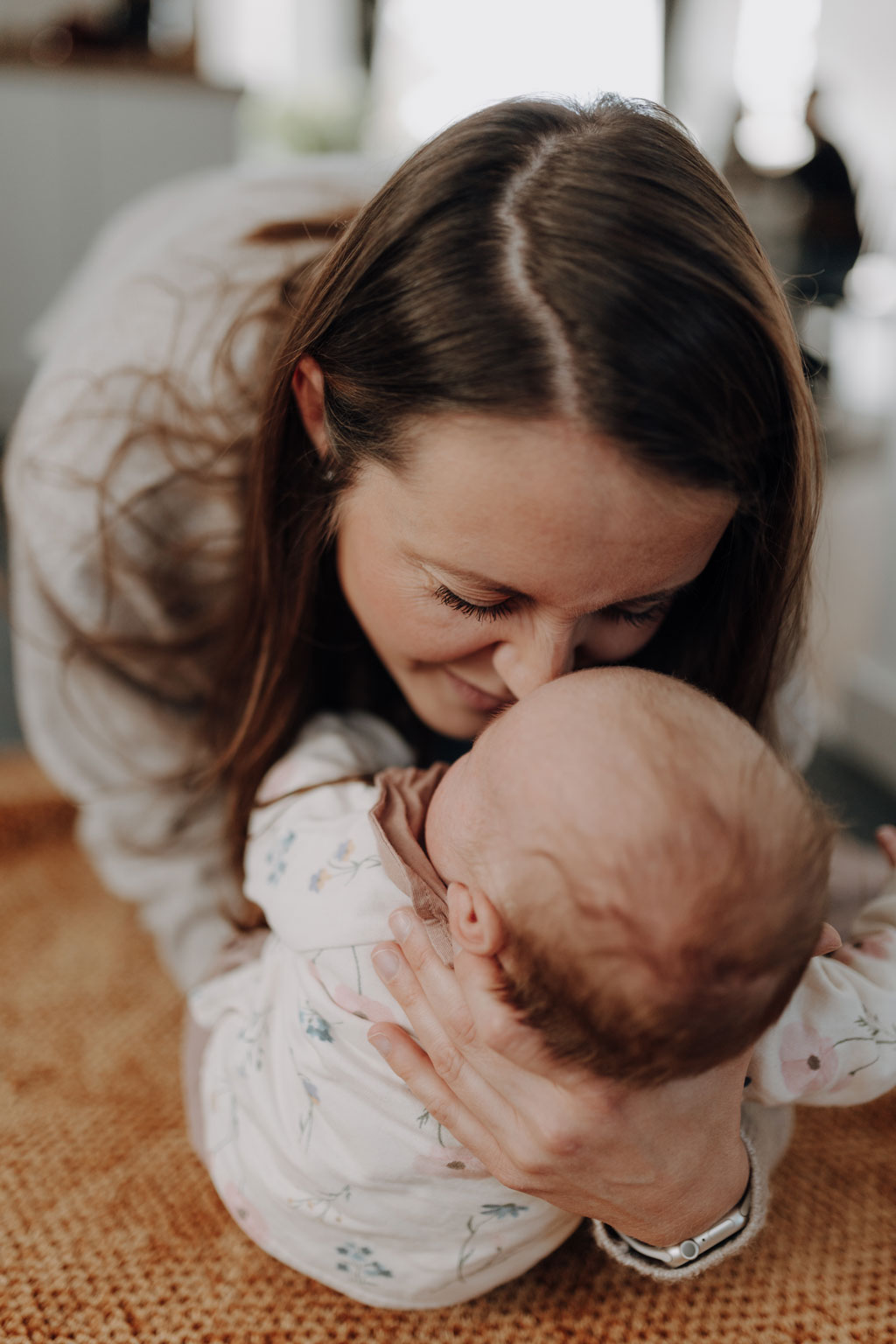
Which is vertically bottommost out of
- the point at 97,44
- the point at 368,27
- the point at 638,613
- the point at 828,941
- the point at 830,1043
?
the point at 830,1043

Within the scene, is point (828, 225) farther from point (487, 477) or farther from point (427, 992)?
point (427, 992)

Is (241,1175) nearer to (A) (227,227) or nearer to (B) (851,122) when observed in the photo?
(A) (227,227)

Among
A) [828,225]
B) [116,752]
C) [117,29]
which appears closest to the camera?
[116,752]

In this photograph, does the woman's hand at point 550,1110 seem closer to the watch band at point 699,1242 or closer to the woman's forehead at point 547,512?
the watch band at point 699,1242

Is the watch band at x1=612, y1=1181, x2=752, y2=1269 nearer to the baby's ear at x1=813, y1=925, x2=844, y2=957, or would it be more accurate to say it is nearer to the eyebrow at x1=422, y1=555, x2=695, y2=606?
the baby's ear at x1=813, y1=925, x2=844, y2=957

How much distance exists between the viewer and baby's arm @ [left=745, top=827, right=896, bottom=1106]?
26.3 inches

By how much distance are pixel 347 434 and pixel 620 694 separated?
0.30 meters

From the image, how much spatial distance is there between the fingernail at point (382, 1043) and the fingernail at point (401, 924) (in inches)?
2.5

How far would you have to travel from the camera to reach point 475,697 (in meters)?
0.87

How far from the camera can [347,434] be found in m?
0.75

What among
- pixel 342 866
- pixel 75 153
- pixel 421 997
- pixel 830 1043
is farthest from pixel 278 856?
pixel 75 153

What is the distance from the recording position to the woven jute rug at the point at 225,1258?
0.72m

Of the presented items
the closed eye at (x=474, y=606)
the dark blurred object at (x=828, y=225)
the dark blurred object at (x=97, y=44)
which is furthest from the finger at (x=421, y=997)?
the dark blurred object at (x=97, y=44)

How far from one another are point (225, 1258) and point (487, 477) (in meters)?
0.62
